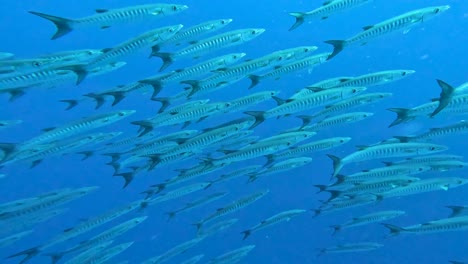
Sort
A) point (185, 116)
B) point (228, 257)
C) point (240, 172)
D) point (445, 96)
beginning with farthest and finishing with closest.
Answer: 1. point (228, 257)
2. point (240, 172)
3. point (185, 116)
4. point (445, 96)

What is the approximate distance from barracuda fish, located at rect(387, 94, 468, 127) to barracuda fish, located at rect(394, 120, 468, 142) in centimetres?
31

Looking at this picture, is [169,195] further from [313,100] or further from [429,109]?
[429,109]

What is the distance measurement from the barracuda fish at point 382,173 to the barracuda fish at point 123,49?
2.99 metres

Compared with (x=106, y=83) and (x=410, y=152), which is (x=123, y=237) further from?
(x=410, y=152)

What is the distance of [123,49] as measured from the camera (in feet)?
19.8

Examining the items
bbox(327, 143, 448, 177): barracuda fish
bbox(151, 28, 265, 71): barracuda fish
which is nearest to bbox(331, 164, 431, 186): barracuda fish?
bbox(327, 143, 448, 177): barracuda fish

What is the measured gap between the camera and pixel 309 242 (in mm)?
14734

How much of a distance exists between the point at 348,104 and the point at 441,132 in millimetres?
1231

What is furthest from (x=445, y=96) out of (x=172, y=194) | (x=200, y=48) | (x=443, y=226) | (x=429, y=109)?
(x=172, y=194)

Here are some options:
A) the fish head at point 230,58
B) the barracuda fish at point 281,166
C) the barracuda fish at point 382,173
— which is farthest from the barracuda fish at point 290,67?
the barracuda fish at point 382,173

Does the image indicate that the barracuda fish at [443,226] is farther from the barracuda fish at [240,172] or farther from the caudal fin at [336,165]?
the barracuda fish at [240,172]

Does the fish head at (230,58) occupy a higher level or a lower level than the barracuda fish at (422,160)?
higher

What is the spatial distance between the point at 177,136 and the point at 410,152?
306 cm

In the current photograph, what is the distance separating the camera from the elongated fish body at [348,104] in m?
7.04
